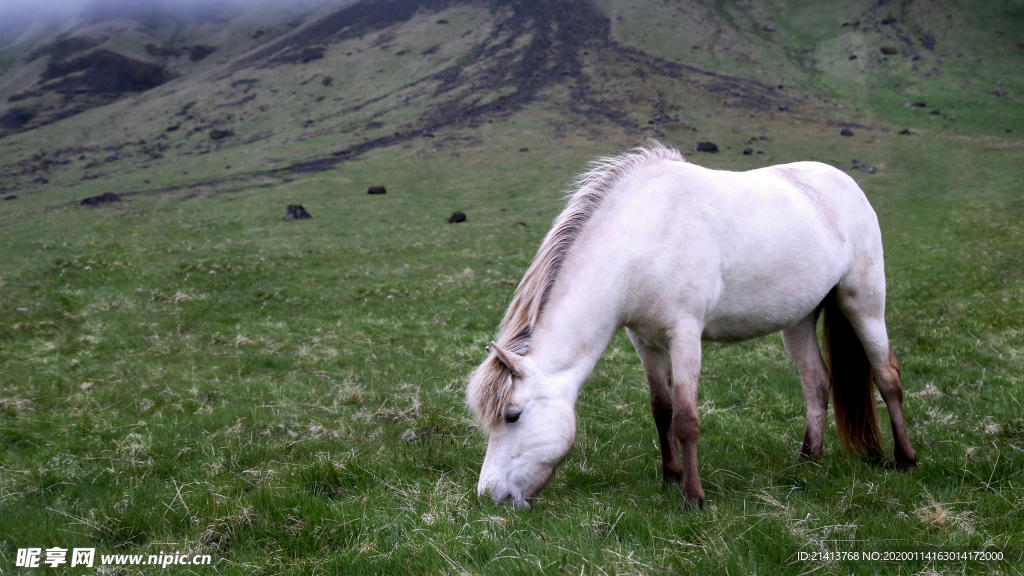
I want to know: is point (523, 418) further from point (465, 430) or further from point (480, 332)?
point (480, 332)

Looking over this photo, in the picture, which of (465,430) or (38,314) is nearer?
(465,430)

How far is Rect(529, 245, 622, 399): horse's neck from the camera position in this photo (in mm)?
4727

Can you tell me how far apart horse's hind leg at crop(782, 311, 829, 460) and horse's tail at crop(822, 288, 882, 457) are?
0.39 ft

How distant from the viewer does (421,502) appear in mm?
4281

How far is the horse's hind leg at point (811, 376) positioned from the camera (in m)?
6.00

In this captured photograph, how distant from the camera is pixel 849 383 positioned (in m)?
6.24

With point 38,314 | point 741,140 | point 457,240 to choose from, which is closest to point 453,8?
point 741,140

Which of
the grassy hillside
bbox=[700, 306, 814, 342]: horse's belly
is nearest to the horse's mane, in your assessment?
the grassy hillside

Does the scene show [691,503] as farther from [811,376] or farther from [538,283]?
[811,376]

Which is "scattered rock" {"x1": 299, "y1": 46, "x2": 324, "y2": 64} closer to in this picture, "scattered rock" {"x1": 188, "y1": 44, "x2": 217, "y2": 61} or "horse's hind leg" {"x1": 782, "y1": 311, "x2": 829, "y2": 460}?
"scattered rock" {"x1": 188, "y1": 44, "x2": 217, "y2": 61}

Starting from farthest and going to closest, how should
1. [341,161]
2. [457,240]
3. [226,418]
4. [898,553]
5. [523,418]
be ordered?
1. [341,161]
2. [457,240]
3. [226,418]
4. [523,418]
5. [898,553]

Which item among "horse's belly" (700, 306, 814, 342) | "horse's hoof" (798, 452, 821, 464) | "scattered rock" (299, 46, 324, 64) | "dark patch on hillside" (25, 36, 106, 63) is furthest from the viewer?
"dark patch on hillside" (25, 36, 106, 63)

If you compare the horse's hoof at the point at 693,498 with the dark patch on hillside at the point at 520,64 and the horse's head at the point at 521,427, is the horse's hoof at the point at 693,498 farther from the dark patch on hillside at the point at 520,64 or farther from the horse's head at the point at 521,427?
the dark patch on hillside at the point at 520,64

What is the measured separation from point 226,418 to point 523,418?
4800mm
